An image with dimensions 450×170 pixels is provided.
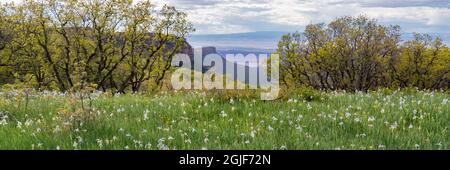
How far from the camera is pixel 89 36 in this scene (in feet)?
141

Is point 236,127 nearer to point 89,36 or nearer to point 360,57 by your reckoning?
point 89,36

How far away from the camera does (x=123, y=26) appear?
43312 millimetres

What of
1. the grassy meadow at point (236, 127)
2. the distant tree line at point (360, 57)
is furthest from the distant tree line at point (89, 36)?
the grassy meadow at point (236, 127)

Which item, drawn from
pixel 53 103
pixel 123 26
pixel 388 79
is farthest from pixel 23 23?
pixel 388 79

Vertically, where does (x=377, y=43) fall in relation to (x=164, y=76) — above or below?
above

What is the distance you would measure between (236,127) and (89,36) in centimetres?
3786

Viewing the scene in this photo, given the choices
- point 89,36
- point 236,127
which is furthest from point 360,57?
point 236,127

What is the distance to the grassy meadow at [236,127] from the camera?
21.9 ft

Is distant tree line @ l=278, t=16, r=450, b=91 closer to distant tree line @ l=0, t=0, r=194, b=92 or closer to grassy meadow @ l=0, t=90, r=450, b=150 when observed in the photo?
distant tree line @ l=0, t=0, r=194, b=92

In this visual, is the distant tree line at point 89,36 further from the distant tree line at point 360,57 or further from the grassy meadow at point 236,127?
the grassy meadow at point 236,127

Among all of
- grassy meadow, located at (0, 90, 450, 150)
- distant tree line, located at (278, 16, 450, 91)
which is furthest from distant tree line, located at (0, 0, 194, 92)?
grassy meadow, located at (0, 90, 450, 150)
